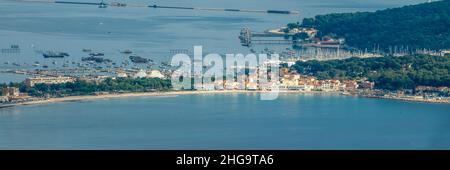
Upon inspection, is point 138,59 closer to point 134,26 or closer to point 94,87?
point 94,87

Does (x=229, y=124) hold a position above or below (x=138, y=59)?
below

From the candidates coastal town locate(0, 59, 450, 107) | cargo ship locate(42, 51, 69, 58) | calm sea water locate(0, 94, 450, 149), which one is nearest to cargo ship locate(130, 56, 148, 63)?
cargo ship locate(42, 51, 69, 58)

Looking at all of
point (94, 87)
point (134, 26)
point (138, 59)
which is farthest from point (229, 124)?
point (134, 26)

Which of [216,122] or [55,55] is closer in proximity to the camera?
[216,122]

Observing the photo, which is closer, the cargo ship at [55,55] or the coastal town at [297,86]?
the coastal town at [297,86]

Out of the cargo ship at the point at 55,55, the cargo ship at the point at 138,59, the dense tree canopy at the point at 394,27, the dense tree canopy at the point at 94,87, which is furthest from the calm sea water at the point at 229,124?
the dense tree canopy at the point at 394,27

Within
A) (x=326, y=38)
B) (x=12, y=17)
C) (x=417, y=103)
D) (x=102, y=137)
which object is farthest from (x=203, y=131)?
(x=12, y=17)

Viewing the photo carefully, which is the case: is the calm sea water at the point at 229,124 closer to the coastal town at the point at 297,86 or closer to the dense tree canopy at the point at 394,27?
the coastal town at the point at 297,86
